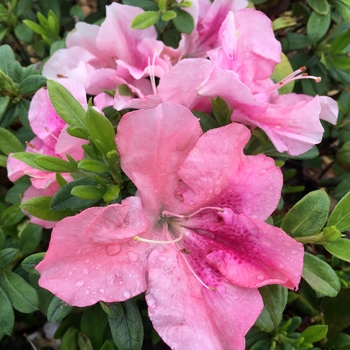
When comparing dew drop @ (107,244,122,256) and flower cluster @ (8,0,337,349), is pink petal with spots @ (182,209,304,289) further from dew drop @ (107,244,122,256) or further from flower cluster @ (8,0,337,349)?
dew drop @ (107,244,122,256)

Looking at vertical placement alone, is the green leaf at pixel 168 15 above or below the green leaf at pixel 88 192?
above

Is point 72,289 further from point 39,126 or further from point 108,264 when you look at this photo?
point 39,126

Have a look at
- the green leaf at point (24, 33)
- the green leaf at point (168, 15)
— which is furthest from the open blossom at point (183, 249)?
the green leaf at point (24, 33)

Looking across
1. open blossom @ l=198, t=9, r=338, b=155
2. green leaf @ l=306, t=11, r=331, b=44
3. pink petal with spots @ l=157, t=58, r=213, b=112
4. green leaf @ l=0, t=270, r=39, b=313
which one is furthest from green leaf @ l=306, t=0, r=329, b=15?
green leaf @ l=0, t=270, r=39, b=313

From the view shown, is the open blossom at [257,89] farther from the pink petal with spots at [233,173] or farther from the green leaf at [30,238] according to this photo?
the green leaf at [30,238]

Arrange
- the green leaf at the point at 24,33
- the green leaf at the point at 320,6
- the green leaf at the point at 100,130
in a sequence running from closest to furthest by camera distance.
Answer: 1. the green leaf at the point at 100,130
2. the green leaf at the point at 320,6
3. the green leaf at the point at 24,33

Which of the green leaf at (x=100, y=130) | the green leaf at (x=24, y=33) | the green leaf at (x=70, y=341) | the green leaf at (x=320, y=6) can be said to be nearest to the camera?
the green leaf at (x=100, y=130)

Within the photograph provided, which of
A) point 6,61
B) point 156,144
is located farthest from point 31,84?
point 156,144

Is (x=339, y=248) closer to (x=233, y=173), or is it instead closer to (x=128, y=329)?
(x=233, y=173)
